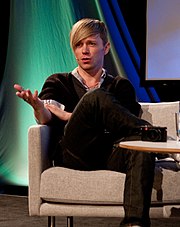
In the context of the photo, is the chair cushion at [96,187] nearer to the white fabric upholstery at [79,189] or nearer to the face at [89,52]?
the white fabric upholstery at [79,189]

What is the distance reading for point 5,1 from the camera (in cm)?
408

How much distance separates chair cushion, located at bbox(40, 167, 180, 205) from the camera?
6.76 ft

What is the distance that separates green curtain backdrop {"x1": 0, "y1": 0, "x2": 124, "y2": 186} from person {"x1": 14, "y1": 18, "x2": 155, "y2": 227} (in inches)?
56.4

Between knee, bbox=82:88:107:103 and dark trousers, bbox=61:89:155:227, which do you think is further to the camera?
knee, bbox=82:88:107:103

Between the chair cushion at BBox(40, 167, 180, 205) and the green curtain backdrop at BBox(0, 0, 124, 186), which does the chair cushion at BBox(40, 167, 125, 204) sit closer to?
the chair cushion at BBox(40, 167, 180, 205)

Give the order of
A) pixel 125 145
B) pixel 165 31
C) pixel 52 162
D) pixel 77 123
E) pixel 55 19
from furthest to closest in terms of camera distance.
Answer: pixel 55 19 → pixel 165 31 → pixel 52 162 → pixel 77 123 → pixel 125 145

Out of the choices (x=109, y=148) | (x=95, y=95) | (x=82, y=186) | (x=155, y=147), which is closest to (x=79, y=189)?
(x=82, y=186)

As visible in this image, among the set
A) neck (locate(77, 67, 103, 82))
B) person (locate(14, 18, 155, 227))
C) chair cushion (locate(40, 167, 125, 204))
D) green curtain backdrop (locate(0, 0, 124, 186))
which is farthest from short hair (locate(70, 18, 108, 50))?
green curtain backdrop (locate(0, 0, 124, 186))

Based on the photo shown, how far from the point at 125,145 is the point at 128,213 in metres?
0.32

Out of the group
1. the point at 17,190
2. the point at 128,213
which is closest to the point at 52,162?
the point at 128,213

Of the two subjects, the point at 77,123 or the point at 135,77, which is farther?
the point at 135,77

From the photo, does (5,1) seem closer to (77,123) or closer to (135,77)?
(135,77)

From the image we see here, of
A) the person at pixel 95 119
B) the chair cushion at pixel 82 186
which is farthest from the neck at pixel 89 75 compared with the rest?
the chair cushion at pixel 82 186

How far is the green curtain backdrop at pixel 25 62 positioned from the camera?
392 cm
